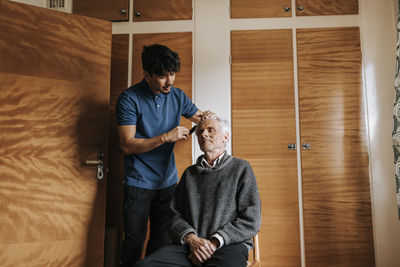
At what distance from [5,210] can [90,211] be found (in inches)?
20.9

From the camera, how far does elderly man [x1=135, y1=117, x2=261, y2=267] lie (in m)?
1.48

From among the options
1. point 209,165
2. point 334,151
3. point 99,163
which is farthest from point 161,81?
point 334,151

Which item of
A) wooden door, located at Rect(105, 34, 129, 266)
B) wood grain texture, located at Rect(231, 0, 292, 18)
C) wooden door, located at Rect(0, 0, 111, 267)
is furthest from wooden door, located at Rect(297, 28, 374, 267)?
wooden door, located at Rect(0, 0, 111, 267)

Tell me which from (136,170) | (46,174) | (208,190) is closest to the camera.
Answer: (208,190)

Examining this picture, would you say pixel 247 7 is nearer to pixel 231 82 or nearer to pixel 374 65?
pixel 231 82

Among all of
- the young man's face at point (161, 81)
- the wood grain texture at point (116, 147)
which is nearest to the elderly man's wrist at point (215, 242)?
the young man's face at point (161, 81)

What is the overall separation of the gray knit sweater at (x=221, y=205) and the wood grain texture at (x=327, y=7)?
179cm

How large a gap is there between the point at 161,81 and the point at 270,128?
3.70ft

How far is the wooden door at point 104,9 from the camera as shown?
112 inches

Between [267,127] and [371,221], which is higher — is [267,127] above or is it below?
above

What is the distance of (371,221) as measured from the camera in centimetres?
252

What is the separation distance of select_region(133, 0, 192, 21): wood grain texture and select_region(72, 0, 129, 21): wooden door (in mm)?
101

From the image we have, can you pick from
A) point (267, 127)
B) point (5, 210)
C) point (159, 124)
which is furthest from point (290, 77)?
point (5, 210)

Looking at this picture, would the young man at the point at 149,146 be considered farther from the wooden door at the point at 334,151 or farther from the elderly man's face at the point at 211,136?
the wooden door at the point at 334,151
